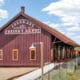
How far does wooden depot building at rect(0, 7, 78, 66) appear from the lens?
36750 millimetres

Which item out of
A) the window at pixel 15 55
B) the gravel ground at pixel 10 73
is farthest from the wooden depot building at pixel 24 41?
the gravel ground at pixel 10 73

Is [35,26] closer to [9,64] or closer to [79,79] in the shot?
[9,64]

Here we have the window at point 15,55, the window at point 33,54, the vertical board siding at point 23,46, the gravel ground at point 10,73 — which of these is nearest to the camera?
the gravel ground at point 10,73

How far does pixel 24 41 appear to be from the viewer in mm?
37625

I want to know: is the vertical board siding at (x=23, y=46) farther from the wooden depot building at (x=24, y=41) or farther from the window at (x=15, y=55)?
the window at (x=15, y=55)

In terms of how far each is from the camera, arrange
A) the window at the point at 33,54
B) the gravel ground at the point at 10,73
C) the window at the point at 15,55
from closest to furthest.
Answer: the gravel ground at the point at 10,73
the window at the point at 33,54
the window at the point at 15,55

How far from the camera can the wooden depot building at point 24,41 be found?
3675 centimetres

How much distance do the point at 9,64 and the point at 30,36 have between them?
3940mm

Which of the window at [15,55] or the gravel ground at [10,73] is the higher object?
the window at [15,55]

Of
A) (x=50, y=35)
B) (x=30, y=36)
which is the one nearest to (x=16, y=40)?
(x=30, y=36)

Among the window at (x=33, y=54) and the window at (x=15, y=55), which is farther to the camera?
the window at (x=15, y=55)

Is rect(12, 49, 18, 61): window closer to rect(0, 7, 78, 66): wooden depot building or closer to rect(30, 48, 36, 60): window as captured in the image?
rect(0, 7, 78, 66): wooden depot building

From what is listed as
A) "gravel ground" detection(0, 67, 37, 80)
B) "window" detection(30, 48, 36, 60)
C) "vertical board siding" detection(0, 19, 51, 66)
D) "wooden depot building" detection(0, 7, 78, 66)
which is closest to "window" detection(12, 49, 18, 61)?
"wooden depot building" detection(0, 7, 78, 66)

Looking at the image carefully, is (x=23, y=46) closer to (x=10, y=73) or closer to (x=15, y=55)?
(x=15, y=55)
